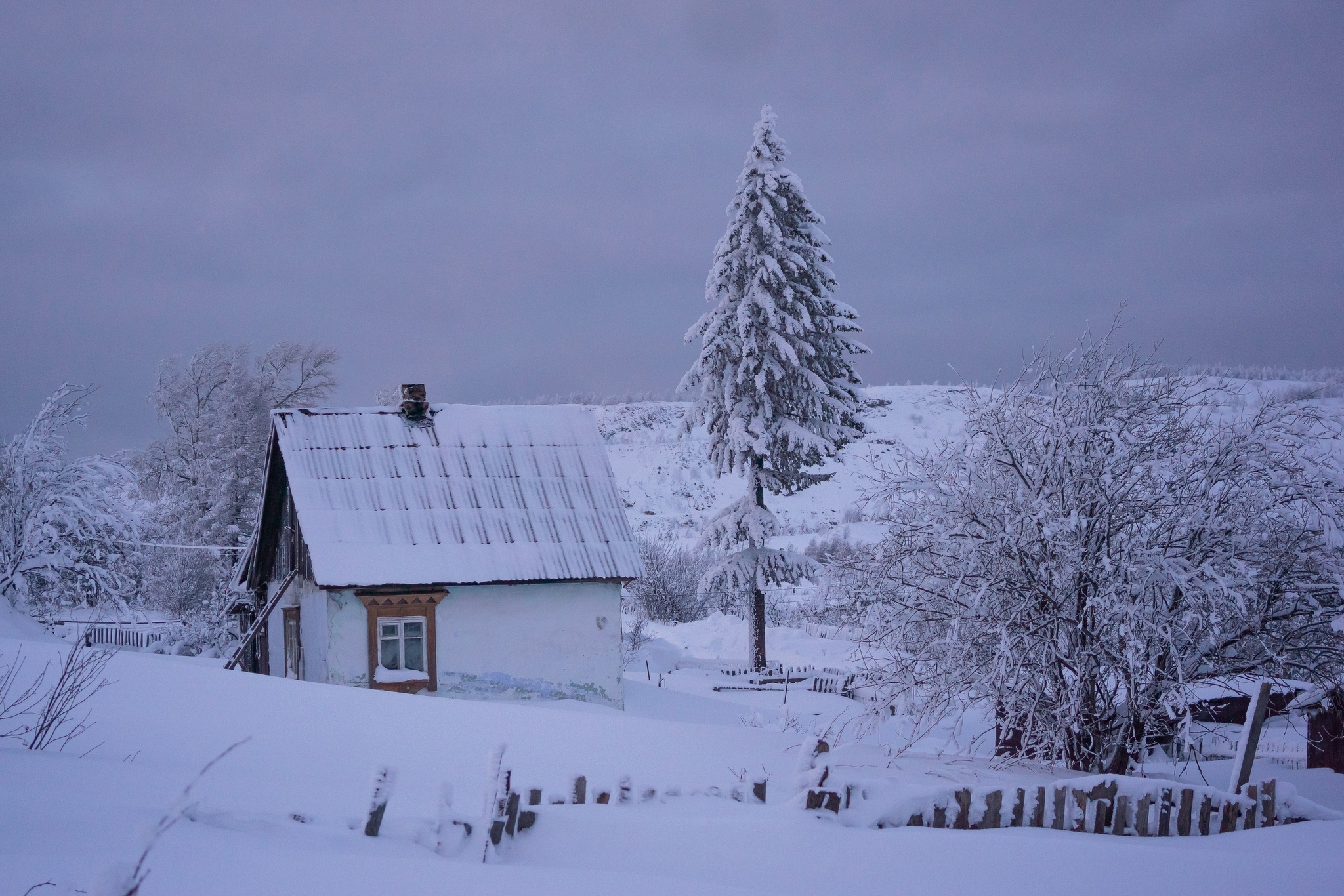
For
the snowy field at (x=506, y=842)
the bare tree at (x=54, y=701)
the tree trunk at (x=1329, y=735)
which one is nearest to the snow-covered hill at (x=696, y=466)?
the tree trunk at (x=1329, y=735)

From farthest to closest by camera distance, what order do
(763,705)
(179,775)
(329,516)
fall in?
(763,705), (329,516), (179,775)

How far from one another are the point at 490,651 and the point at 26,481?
12.2 m

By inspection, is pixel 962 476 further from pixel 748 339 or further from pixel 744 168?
pixel 744 168

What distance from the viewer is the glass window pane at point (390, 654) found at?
Result: 1510 cm

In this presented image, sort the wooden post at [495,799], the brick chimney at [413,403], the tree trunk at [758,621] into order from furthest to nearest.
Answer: the tree trunk at [758,621] → the brick chimney at [413,403] → the wooden post at [495,799]

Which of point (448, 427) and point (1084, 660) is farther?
point (448, 427)

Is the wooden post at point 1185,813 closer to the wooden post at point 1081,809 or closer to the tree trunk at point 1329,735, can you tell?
the wooden post at point 1081,809

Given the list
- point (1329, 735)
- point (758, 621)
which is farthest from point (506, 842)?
point (758, 621)

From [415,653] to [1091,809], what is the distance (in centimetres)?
1151

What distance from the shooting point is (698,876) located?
4.82m

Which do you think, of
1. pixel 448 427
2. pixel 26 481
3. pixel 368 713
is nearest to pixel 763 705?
pixel 448 427

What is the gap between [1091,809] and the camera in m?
6.09

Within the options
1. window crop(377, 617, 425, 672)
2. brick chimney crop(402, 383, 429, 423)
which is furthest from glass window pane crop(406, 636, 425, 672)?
brick chimney crop(402, 383, 429, 423)

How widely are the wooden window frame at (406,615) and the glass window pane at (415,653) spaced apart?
0.33 ft
